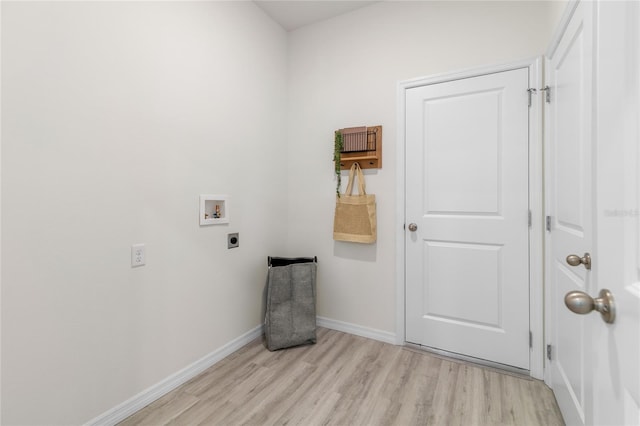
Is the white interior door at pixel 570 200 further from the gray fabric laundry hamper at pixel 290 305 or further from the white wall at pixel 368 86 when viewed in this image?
the gray fabric laundry hamper at pixel 290 305

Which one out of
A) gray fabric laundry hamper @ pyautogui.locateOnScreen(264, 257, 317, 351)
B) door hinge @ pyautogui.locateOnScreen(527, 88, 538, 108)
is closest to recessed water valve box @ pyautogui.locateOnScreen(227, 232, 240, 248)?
gray fabric laundry hamper @ pyautogui.locateOnScreen(264, 257, 317, 351)

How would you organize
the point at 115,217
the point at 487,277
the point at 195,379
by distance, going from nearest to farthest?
the point at 115,217
the point at 195,379
the point at 487,277

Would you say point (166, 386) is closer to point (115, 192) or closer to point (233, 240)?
point (233, 240)

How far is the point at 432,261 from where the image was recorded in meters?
2.26

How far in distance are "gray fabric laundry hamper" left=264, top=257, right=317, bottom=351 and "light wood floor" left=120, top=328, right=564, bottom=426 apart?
4.8 inches

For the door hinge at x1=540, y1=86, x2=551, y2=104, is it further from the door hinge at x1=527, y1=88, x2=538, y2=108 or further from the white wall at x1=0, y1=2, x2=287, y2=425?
the white wall at x1=0, y1=2, x2=287, y2=425

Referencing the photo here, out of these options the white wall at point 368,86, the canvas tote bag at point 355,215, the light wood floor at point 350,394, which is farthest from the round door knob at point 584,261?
the canvas tote bag at point 355,215

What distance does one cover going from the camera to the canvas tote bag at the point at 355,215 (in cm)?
243

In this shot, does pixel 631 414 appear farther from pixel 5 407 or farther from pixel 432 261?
pixel 5 407

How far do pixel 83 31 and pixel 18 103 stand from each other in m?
0.46

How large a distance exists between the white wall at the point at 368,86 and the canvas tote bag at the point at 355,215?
0.08m

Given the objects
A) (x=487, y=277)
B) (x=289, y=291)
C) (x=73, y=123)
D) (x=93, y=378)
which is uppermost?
(x=73, y=123)

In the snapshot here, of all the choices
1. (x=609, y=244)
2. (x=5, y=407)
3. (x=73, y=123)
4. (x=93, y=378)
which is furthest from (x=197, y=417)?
(x=609, y=244)

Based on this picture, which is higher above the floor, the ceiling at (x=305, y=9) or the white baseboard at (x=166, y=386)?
the ceiling at (x=305, y=9)
